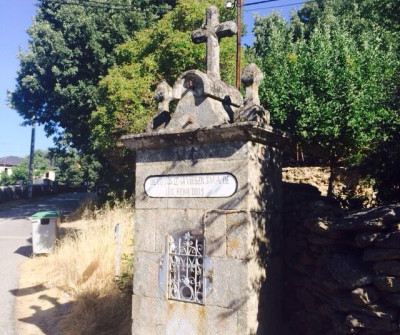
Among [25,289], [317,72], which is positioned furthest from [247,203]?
[25,289]

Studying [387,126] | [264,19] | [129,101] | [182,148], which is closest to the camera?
[182,148]

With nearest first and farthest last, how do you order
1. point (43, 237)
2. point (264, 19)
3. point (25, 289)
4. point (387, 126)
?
1. point (387, 126)
2. point (25, 289)
3. point (43, 237)
4. point (264, 19)

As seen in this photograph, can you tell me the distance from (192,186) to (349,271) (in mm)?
1725

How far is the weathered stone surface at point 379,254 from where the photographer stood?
10.5ft

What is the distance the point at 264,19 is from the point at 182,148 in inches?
951

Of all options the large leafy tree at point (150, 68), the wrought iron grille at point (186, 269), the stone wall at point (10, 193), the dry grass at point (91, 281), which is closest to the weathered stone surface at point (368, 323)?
the wrought iron grille at point (186, 269)

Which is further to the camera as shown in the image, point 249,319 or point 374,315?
point 249,319

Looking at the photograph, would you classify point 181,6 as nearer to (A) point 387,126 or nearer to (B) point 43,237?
(B) point 43,237

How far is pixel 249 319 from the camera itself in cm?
389

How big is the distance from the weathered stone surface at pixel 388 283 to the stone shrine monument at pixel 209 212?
3.81 ft

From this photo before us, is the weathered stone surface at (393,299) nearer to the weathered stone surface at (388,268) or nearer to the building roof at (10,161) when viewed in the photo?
the weathered stone surface at (388,268)

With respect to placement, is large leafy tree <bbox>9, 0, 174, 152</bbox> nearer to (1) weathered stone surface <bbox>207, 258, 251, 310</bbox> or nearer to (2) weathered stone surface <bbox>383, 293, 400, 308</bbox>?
(1) weathered stone surface <bbox>207, 258, 251, 310</bbox>

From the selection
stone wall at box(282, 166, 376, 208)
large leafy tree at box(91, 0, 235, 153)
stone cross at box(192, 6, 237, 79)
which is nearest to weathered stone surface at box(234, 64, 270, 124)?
stone cross at box(192, 6, 237, 79)

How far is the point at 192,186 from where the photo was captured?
4.31 metres
